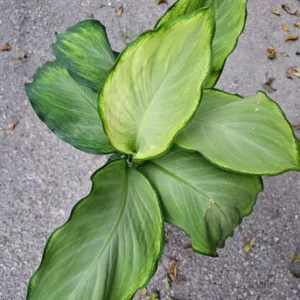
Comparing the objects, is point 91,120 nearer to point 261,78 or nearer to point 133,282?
point 133,282

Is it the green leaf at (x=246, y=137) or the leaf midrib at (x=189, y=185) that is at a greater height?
the green leaf at (x=246, y=137)

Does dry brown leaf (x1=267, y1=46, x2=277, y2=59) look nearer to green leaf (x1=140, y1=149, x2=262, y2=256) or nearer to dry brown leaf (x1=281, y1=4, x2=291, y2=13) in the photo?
dry brown leaf (x1=281, y1=4, x2=291, y2=13)

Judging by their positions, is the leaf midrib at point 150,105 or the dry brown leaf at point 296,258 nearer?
the leaf midrib at point 150,105

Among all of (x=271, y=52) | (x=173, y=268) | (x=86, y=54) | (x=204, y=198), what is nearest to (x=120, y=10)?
(x=271, y=52)

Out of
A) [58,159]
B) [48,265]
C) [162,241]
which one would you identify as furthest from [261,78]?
[48,265]

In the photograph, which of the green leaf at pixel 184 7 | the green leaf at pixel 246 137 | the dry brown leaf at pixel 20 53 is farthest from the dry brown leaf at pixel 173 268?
the dry brown leaf at pixel 20 53

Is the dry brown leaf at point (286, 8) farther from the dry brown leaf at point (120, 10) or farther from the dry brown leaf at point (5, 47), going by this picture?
the dry brown leaf at point (5, 47)

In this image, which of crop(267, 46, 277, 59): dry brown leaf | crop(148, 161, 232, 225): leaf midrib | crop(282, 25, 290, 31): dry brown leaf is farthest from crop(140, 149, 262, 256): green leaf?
crop(282, 25, 290, 31): dry brown leaf
